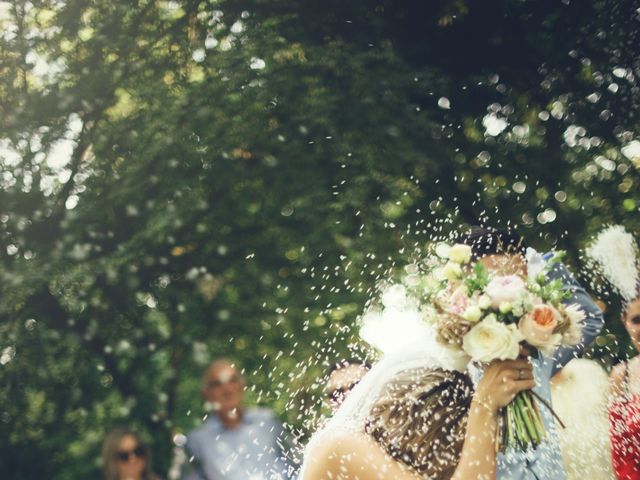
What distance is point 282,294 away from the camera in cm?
517

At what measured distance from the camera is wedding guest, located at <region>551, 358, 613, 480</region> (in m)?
3.41

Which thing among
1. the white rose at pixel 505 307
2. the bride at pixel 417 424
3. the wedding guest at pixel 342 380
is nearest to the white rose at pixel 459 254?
the white rose at pixel 505 307

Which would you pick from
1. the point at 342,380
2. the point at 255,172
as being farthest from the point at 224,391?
the point at 255,172

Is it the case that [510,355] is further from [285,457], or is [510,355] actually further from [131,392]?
[131,392]

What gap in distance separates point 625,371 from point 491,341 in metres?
2.49

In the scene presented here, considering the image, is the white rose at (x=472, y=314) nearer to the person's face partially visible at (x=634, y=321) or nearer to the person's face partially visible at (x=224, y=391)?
the person's face partially visible at (x=634, y=321)

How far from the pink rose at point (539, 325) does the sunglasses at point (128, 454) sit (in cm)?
302

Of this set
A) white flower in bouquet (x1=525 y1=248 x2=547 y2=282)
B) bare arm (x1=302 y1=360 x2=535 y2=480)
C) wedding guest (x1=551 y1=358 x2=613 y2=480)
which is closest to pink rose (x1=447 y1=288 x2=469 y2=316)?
bare arm (x1=302 y1=360 x2=535 y2=480)

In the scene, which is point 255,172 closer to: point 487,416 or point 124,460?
point 124,460

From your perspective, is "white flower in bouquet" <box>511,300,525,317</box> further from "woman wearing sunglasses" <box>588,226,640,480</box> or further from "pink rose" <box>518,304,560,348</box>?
"woman wearing sunglasses" <box>588,226,640,480</box>

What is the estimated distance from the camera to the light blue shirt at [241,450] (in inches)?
149

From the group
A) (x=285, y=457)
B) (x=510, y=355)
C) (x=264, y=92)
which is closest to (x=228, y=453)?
(x=285, y=457)

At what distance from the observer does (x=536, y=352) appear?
220cm

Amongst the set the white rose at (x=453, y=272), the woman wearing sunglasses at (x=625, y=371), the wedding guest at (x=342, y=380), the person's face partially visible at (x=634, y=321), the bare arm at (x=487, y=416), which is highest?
the white rose at (x=453, y=272)
